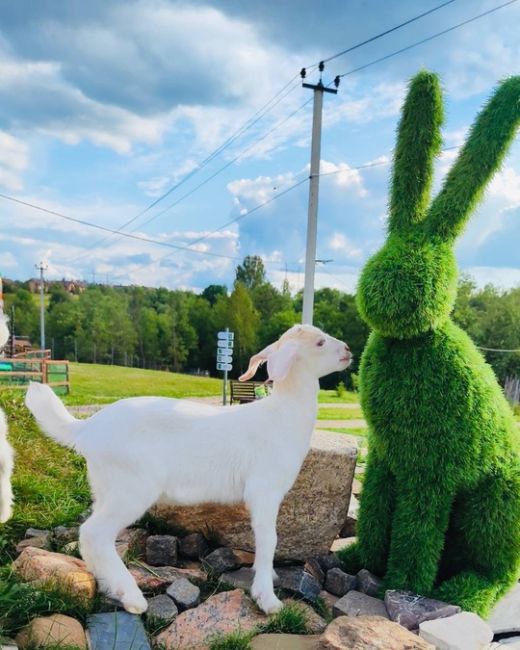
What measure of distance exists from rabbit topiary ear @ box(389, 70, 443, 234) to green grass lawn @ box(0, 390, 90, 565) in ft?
9.02

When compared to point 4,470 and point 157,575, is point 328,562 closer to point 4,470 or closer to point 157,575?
point 157,575

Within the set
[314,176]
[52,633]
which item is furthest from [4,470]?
[314,176]

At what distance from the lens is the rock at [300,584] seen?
2812 millimetres

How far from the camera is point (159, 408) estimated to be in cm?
257

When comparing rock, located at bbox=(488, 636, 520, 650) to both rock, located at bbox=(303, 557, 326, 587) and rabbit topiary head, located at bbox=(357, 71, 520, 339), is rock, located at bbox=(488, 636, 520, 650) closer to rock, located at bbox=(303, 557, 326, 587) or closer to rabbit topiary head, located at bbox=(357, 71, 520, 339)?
rock, located at bbox=(303, 557, 326, 587)

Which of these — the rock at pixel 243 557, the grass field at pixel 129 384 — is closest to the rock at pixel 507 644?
the rock at pixel 243 557

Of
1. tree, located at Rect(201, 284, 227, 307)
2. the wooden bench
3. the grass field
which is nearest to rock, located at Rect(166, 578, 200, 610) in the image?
the wooden bench

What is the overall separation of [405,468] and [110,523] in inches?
58.5

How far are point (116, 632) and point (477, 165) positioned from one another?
278 cm

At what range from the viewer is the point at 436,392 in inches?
109

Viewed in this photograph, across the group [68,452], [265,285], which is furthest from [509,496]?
[265,285]

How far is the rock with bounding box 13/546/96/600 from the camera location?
2.39 meters

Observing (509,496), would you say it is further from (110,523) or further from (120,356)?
(120,356)

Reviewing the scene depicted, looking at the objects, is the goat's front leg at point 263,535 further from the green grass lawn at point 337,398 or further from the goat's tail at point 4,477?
the green grass lawn at point 337,398
